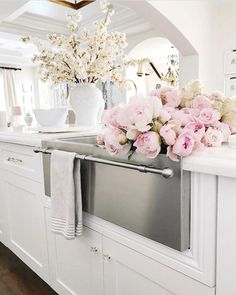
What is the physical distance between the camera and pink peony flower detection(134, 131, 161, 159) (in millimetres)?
626

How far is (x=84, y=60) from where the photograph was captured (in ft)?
4.91

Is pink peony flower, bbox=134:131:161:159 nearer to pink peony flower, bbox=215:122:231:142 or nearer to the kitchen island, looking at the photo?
the kitchen island

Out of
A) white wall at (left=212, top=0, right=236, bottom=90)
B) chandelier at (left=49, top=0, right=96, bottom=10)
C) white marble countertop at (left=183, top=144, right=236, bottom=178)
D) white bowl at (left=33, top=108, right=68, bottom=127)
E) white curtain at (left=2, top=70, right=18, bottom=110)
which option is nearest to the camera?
white marble countertop at (left=183, top=144, right=236, bottom=178)

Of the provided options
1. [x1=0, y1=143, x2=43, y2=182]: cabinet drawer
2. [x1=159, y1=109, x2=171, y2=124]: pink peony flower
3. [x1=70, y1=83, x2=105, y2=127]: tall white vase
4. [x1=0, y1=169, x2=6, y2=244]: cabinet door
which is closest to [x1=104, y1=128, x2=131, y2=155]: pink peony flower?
[x1=159, y1=109, x2=171, y2=124]: pink peony flower

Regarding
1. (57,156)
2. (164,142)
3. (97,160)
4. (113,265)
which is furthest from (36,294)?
(164,142)

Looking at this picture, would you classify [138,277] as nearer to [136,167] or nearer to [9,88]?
[136,167]

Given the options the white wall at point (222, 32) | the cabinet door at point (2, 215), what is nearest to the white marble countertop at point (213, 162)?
the cabinet door at point (2, 215)

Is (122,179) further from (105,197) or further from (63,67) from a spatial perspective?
(63,67)

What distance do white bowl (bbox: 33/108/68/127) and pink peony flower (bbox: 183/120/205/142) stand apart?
103cm

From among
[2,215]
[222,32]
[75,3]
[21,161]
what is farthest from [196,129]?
[75,3]

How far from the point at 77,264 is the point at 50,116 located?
2.73 feet

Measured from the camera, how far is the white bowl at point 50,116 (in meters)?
1.54

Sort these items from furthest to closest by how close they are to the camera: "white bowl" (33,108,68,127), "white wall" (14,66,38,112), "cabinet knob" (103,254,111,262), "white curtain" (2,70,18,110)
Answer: "white wall" (14,66,38,112), "white curtain" (2,70,18,110), "white bowl" (33,108,68,127), "cabinet knob" (103,254,111,262)

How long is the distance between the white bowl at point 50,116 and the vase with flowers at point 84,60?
0.13m
